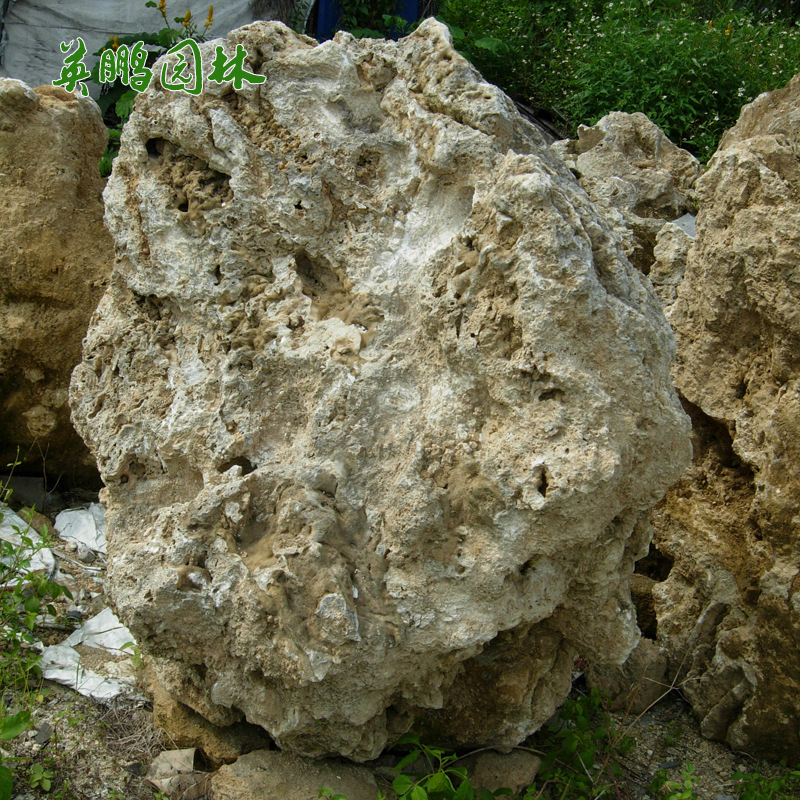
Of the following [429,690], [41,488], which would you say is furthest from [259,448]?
[41,488]

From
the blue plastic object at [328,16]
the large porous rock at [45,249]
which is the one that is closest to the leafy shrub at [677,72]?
the blue plastic object at [328,16]

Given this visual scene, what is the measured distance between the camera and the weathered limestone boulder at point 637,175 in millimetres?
3773

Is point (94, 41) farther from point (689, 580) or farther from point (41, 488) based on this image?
point (689, 580)

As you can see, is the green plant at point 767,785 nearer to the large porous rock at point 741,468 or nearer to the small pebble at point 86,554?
the large porous rock at point 741,468

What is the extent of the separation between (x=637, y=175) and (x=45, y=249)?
271cm

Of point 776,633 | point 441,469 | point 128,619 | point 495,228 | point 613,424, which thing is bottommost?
point 128,619

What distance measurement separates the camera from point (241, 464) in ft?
7.16

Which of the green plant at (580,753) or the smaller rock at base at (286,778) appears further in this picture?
the green plant at (580,753)

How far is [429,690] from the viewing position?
2203 millimetres

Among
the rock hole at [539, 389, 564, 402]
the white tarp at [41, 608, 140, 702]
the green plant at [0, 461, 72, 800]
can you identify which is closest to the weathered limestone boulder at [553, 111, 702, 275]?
the rock hole at [539, 389, 564, 402]

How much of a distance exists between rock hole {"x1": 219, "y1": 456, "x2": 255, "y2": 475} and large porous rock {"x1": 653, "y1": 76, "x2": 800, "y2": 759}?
1.63 meters

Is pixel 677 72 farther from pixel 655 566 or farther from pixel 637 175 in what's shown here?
pixel 655 566

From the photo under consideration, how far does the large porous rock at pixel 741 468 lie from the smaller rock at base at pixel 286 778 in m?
1.32

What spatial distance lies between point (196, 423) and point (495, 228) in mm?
931
